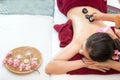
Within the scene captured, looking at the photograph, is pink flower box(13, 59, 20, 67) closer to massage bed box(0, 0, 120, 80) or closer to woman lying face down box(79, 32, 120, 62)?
massage bed box(0, 0, 120, 80)

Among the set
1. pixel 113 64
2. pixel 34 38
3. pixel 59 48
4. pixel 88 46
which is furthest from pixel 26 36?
pixel 113 64

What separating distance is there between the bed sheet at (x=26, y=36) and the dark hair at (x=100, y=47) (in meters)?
0.33

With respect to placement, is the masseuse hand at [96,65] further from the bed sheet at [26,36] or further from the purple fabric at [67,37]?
the bed sheet at [26,36]

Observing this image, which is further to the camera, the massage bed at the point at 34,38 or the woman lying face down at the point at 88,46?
the massage bed at the point at 34,38

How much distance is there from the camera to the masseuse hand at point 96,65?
1.43m

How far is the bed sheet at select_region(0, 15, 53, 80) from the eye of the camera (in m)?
1.49

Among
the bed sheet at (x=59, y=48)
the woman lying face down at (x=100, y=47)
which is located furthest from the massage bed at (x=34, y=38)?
the woman lying face down at (x=100, y=47)

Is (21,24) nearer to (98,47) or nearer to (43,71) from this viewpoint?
(43,71)

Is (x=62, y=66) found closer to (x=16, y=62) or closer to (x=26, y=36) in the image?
(x=16, y=62)

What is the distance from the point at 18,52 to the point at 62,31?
34 cm

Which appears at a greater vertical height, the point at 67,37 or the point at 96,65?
the point at 67,37

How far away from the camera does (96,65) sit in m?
1.44

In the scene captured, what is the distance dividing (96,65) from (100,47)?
0.57 ft

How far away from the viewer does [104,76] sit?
1.46 meters
